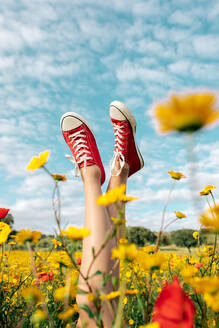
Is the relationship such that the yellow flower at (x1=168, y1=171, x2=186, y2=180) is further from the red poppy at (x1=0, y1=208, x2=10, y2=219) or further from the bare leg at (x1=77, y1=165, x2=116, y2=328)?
the red poppy at (x1=0, y1=208, x2=10, y2=219)

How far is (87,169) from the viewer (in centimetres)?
194

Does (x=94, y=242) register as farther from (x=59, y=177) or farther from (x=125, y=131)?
(x=125, y=131)

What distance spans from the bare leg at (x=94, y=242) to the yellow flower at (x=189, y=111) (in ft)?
2.63

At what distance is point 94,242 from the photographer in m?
1.36

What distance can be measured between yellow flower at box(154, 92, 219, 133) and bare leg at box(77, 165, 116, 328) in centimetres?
80

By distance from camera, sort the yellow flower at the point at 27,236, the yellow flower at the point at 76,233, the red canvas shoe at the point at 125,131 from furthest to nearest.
Answer: the red canvas shoe at the point at 125,131 < the yellow flower at the point at 27,236 < the yellow flower at the point at 76,233

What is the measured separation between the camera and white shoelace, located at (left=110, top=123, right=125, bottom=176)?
84.0 inches

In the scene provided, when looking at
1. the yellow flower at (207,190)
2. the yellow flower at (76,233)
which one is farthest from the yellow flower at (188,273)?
the yellow flower at (207,190)

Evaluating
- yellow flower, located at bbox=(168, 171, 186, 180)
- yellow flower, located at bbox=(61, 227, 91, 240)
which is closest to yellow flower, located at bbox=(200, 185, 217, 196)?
yellow flower, located at bbox=(168, 171, 186, 180)

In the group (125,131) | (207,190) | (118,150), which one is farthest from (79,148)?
(207,190)

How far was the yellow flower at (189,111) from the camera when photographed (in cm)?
54

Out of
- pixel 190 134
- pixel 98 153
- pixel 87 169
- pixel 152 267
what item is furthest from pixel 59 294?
pixel 98 153

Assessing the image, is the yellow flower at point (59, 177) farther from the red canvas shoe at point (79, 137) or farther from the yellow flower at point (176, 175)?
the red canvas shoe at point (79, 137)

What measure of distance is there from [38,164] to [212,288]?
Answer: 2.01 feet
